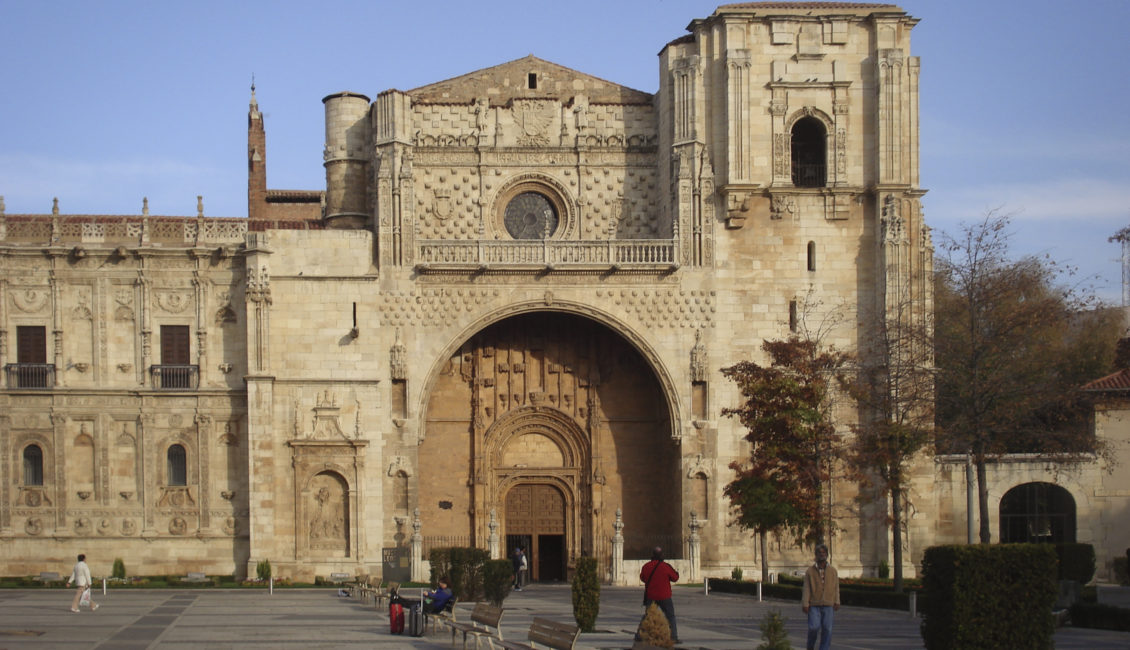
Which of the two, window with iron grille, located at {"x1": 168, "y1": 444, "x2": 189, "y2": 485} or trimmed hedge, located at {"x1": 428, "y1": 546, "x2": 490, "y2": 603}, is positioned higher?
window with iron grille, located at {"x1": 168, "y1": 444, "x2": 189, "y2": 485}

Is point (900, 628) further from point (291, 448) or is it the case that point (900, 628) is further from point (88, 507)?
point (88, 507)

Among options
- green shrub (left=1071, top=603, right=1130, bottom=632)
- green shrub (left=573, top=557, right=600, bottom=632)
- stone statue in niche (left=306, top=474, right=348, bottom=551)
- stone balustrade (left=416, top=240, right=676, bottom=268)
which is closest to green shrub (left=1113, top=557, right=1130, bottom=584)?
stone balustrade (left=416, top=240, right=676, bottom=268)

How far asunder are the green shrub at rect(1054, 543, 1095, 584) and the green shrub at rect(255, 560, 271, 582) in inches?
844

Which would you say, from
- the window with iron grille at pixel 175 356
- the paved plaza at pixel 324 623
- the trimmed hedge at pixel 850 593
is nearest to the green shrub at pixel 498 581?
the paved plaza at pixel 324 623

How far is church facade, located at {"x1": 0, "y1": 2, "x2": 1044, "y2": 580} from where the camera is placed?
43.4 meters

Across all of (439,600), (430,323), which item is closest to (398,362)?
(430,323)

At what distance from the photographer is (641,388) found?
46.8 m

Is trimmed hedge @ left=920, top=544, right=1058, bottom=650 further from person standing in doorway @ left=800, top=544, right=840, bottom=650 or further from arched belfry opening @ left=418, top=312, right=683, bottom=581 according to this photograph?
arched belfry opening @ left=418, top=312, right=683, bottom=581

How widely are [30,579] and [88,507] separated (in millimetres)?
2677

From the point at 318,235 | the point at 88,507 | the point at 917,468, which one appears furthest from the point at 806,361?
the point at 88,507

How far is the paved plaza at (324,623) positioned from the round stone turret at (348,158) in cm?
1288

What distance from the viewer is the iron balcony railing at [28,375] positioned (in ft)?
145

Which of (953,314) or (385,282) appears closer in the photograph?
(953,314)

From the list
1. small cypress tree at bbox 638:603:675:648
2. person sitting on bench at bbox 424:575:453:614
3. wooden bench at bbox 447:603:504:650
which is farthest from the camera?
person sitting on bench at bbox 424:575:453:614
